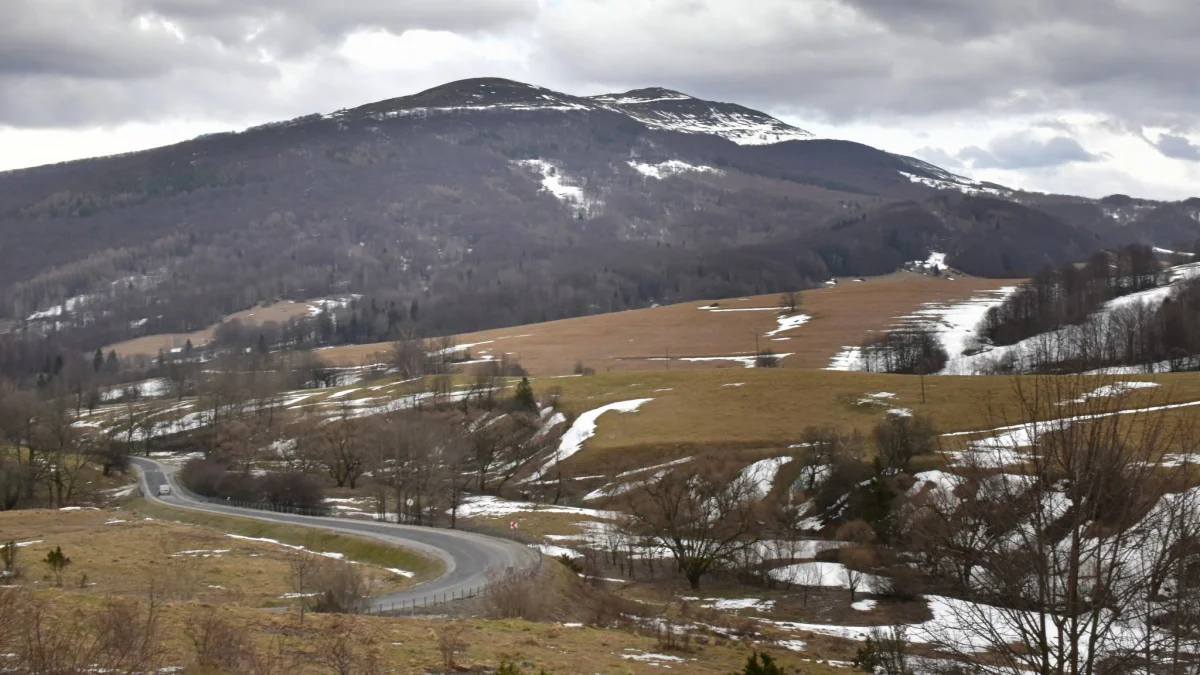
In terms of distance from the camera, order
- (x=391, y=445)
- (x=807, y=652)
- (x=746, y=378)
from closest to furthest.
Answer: (x=807, y=652) < (x=391, y=445) < (x=746, y=378)

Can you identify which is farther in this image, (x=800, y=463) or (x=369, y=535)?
(x=800, y=463)

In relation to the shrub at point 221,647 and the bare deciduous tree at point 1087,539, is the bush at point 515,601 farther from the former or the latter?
the bare deciduous tree at point 1087,539

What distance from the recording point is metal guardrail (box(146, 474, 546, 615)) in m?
35.3

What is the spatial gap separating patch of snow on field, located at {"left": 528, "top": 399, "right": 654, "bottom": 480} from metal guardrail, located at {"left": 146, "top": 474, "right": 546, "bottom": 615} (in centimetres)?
2896

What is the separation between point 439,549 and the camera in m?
52.5

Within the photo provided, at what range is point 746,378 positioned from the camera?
121 metres

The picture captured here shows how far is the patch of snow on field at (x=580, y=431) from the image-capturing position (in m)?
104

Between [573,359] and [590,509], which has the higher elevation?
[573,359]

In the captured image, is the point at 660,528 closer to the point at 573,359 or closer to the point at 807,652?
the point at 807,652

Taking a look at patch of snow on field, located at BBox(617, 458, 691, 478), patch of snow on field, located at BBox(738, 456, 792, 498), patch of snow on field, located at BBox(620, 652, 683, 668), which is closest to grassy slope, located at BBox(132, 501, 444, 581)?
patch of snow on field, located at BBox(620, 652, 683, 668)

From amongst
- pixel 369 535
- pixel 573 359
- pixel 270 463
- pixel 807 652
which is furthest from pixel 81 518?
pixel 573 359

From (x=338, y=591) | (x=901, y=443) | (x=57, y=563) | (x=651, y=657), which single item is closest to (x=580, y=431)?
(x=901, y=443)

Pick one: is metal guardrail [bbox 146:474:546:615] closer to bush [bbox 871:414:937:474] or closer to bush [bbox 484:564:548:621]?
bush [bbox 484:564:548:621]

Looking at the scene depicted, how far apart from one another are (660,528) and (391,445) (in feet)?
134
